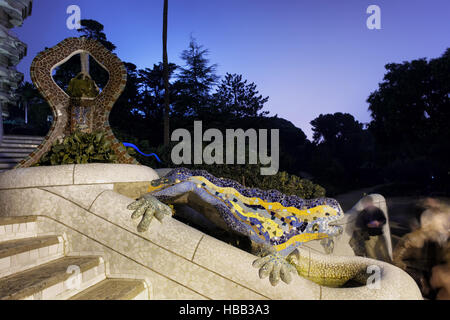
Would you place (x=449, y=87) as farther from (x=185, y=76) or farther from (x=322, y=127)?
(x=185, y=76)

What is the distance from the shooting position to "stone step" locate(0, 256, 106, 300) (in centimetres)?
217

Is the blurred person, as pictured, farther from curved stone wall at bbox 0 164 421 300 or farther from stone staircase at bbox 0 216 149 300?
stone staircase at bbox 0 216 149 300

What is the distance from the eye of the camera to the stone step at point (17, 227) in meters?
2.88

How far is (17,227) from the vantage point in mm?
2979

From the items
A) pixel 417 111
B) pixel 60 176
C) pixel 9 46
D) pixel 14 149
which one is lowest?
pixel 60 176

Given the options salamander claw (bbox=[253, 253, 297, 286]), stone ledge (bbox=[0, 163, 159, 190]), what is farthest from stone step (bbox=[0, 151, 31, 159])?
salamander claw (bbox=[253, 253, 297, 286])

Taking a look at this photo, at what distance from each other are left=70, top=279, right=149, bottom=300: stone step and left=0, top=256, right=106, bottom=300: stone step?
0.09 meters

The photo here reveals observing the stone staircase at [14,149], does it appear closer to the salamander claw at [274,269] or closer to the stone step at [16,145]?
the stone step at [16,145]

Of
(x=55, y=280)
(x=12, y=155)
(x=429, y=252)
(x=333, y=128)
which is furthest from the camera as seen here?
(x=333, y=128)

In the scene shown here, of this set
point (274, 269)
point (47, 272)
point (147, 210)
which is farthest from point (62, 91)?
point (274, 269)

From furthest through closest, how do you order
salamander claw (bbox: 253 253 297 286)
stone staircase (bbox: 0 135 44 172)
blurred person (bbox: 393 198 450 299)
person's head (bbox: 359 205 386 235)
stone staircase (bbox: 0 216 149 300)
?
1. stone staircase (bbox: 0 135 44 172)
2. person's head (bbox: 359 205 386 235)
3. blurred person (bbox: 393 198 450 299)
4. salamander claw (bbox: 253 253 297 286)
5. stone staircase (bbox: 0 216 149 300)

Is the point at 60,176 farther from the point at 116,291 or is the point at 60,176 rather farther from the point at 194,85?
the point at 194,85

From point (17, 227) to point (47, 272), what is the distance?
0.81 meters

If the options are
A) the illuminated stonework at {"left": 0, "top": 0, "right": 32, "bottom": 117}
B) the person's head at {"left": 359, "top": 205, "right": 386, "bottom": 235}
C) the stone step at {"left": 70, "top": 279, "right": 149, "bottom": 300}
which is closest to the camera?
the stone step at {"left": 70, "top": 279, "right": 149, "bottom": 300}
